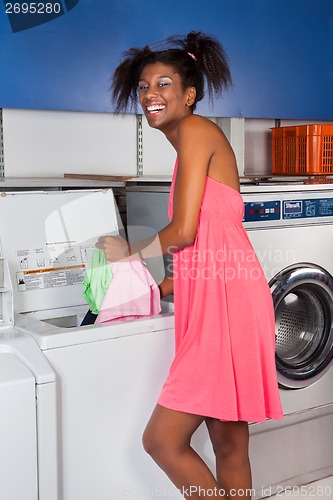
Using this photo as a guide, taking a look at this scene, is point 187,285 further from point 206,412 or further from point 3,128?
point 3,128

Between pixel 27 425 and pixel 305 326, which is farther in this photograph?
pixel 305 326

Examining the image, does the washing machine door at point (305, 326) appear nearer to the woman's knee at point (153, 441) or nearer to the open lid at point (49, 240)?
the open lid at point (49, 240)

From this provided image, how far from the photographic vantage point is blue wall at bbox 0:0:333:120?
3.11m

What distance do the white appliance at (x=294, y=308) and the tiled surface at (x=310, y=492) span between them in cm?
3

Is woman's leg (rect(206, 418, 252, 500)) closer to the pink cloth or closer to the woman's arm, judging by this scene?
A: the pink cloth

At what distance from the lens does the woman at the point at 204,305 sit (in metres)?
2.01

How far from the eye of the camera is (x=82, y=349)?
2113mm

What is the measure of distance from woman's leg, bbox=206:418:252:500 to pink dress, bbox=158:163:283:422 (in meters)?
0.11

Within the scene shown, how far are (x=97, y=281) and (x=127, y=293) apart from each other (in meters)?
0.11

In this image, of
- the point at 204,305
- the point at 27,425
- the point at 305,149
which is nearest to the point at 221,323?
the point at 204,305

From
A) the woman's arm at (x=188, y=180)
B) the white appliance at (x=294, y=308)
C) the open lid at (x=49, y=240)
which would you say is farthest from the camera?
the white appliance at (x=294, y=308)

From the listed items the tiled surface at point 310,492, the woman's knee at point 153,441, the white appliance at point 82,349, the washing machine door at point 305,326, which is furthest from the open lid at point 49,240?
the tiled surface at point 310,492

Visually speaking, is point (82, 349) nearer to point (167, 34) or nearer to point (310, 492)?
point (310, 492)

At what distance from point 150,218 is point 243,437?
1.08m
